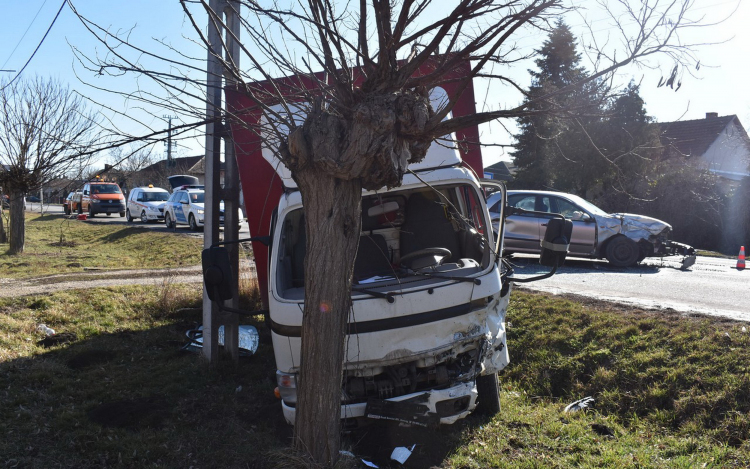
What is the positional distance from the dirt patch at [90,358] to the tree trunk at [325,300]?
4.37 meters

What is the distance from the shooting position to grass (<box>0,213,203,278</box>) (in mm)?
15496

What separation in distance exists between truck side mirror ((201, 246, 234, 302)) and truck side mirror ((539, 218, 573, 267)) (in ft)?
8.09

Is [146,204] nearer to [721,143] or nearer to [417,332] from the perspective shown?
[417,332]

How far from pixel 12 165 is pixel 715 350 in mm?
17428

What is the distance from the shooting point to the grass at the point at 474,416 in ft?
15.6

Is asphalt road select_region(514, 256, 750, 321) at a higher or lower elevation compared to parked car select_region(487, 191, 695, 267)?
lower

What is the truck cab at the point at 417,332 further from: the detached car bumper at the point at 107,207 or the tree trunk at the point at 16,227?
the detached car bumper at the point at 107,207

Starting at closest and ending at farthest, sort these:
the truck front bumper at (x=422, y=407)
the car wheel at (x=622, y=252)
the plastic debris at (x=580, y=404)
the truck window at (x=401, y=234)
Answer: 1. the truck front bumper at (x=422, y=407)
2. the truck window at (x=401, y=234)
3. the plastic debris at (x=580, y=404)
4. the car wheel at (x=622, y=252)

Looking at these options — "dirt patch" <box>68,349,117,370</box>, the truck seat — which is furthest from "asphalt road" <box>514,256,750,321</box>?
"dirt patch" <box>68,349,117,370</box>

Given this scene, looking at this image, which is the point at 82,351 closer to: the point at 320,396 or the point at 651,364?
the point at 320,396

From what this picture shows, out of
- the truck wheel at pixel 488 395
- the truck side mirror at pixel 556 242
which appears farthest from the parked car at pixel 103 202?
the truck side mirror at pixel 556 242

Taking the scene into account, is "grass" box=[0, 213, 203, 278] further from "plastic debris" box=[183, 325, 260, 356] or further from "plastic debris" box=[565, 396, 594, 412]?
"plastic debris" box=[565, 396, 594, 412]

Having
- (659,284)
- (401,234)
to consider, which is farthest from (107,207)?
(401,234)

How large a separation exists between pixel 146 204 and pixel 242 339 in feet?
80.9
